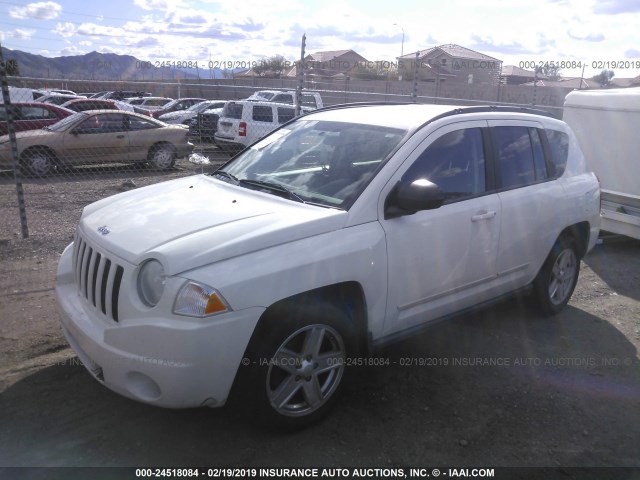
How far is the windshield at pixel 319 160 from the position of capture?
12.2 feet

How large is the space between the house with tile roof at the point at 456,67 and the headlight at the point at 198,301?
23.4 metres

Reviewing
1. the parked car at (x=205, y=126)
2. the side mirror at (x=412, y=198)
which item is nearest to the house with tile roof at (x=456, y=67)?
the parked car at (x=205, y=126)

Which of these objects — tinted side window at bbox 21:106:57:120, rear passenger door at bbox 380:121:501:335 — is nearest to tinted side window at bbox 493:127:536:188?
rear passenger door at bbox 380:121:501:335

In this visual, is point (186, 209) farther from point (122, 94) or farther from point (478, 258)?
point (122, 94)

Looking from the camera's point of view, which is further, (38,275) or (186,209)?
(38,275)

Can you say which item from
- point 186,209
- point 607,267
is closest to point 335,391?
point 186,209

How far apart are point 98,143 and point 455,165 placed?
11.1 m

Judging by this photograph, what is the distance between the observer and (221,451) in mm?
3221

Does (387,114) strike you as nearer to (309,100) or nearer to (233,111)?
(233,111)

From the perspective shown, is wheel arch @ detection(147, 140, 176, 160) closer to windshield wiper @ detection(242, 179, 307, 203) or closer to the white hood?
the white hood

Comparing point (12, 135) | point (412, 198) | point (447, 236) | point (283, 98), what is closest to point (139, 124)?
point (12, 135)

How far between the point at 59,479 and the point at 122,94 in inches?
1215

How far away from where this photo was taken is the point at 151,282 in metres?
3.02

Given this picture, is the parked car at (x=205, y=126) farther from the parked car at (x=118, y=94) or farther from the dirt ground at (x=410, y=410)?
the dirt ground at (x=410, y=410)
